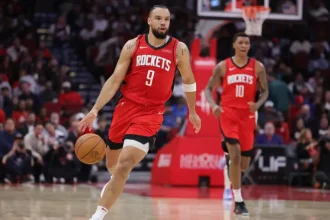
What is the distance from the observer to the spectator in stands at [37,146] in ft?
55.8

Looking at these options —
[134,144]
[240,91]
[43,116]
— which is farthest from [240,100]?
[43,116]

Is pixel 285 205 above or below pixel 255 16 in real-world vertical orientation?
below

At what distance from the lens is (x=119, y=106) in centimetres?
818

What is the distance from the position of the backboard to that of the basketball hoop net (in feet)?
0.76

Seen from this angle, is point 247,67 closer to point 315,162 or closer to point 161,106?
point 161,106

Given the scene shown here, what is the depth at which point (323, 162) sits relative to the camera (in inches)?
667

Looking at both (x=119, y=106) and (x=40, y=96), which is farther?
(x=40, y=96)

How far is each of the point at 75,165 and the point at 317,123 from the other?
5939 mm

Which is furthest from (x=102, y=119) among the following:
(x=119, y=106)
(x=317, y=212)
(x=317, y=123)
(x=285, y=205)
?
(x=119, y=106)

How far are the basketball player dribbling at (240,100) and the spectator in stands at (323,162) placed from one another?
19.6 ft

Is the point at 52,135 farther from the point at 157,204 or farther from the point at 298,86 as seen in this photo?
the point at 298,86

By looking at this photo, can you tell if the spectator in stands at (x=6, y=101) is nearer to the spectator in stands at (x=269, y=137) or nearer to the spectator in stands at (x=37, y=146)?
the spectator in stands at (x=37, y=146)

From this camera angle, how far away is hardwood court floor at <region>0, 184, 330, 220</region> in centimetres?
957

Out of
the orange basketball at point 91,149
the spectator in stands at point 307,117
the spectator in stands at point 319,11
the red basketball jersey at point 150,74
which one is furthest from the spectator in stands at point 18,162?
the spectator in stands at point 319,11
